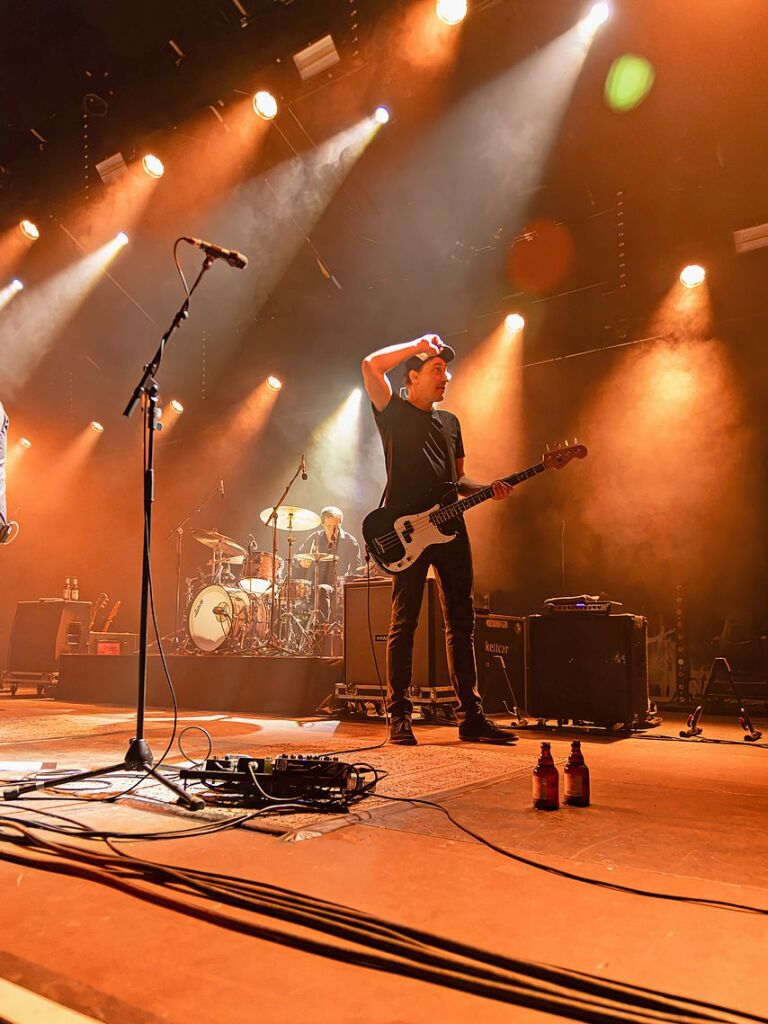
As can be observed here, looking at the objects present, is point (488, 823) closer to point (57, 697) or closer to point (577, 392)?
point (577, 392)

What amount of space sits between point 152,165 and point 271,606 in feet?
14.7

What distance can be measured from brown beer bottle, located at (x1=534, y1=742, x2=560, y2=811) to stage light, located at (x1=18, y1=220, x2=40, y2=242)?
780 cm

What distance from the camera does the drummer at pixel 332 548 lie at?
26.5ft

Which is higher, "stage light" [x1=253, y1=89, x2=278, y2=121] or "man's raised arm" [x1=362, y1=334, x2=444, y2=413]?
"stage light" [x1=253, y1=89, x2=278, y2=121]

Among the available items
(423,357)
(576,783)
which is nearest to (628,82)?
(423,357)

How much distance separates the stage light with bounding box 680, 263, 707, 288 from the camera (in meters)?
7.06

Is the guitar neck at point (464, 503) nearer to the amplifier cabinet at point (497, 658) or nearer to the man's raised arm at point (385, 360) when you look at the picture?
the man's raised arm at point (385, 360)

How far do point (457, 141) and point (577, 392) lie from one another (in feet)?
9.46

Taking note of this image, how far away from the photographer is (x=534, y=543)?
7.74 metres

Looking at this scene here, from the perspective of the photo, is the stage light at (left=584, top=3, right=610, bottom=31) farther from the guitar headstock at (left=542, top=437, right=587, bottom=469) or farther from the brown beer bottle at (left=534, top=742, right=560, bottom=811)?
the brown beer bottle at (left=534, top=742, right=560, bottom=811)

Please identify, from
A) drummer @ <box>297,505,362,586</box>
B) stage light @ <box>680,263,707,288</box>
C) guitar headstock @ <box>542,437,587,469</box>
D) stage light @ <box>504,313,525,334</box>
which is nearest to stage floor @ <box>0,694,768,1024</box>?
guitar headstock @ <box>542,437,587,469</box>

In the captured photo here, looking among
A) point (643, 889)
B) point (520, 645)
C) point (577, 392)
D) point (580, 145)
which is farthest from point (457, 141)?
point (643, 889)

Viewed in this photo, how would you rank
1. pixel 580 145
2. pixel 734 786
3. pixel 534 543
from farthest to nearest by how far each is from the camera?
1. pixel 534 543
2. pixel 580 145
3. pixel 734 786

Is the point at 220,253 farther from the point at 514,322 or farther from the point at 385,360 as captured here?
the point at 514,322
